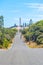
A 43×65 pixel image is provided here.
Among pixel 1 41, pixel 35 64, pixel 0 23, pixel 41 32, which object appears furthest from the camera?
pixel 0 23

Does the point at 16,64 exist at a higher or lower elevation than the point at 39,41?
higher

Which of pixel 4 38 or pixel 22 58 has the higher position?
pixel 22 58

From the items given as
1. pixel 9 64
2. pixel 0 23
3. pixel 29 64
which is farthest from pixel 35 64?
pixel 0 23

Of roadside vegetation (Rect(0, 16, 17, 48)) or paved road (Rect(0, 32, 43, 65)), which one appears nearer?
paved road (Rect(0, 32, 43, 65))

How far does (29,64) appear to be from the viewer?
16203mm

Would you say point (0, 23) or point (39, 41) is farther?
point (0, 23)

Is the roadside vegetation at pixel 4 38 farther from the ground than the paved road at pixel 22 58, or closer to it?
closer to it

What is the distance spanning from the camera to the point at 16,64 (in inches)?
643

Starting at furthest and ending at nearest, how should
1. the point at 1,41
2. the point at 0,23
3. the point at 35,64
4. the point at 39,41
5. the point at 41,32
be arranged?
the point at 0,23
the point at 41,32
the point at 39,41
the point at 1,41
the point at 35,64

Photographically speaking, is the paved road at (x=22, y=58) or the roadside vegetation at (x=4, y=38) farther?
the roadside vegetation at (x=4, y=38)

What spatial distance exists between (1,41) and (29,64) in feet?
115

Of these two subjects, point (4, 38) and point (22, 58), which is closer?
point (22, 58)

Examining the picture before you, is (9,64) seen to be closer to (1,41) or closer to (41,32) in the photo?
(1,41)

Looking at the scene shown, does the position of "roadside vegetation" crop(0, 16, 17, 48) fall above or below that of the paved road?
below
